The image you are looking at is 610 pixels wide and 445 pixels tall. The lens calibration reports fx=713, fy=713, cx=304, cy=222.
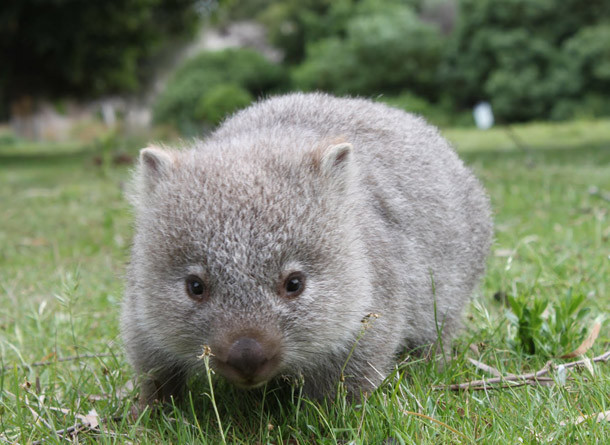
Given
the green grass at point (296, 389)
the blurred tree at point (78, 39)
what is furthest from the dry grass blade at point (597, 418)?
the blurred tree at point (78, 39)

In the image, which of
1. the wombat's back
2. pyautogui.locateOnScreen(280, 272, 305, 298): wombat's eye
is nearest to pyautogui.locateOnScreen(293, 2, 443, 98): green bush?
the wombat's back

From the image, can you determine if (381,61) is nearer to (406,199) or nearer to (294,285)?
(406,199)

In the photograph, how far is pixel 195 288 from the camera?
108 inches

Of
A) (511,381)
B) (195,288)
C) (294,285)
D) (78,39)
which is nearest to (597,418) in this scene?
(511,381)

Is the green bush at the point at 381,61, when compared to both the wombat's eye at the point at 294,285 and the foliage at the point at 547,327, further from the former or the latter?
the wombat's eye at the point at 294,285

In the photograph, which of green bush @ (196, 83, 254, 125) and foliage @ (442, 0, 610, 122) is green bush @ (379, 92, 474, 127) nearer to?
foliage @ (442, 0, 610, 122)

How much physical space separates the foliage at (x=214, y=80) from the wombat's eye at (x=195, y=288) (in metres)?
26.4

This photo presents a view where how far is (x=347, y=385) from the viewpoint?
121 inches

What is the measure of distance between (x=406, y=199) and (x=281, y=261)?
1270 mm

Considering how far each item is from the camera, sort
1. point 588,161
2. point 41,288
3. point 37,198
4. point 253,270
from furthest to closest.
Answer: point 588,161, point 37,198, point 41,288, point 253,270

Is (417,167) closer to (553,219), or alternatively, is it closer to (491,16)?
(553,219)

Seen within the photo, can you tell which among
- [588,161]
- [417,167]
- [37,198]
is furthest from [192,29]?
[417,167]

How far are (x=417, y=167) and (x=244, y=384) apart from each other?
1833mm

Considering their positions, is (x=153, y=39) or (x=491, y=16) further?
(x=491, y=16)
